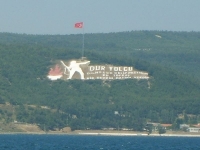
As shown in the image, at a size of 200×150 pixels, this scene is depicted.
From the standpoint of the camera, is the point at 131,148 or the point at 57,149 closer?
the point at 57,149

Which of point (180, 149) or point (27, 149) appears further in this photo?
point (180, 149)

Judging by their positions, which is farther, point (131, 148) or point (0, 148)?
point (131, 148)

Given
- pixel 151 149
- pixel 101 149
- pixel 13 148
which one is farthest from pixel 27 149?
pixel 151 149

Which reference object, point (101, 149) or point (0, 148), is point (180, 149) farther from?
point (0, 148)

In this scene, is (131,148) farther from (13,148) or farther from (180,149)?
(13,148)

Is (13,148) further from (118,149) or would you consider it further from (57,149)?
(118,149)

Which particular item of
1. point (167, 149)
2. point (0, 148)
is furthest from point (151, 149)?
point (0, 148)

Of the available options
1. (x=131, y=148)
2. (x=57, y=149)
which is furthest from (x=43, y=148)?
(x=131, y=148)
